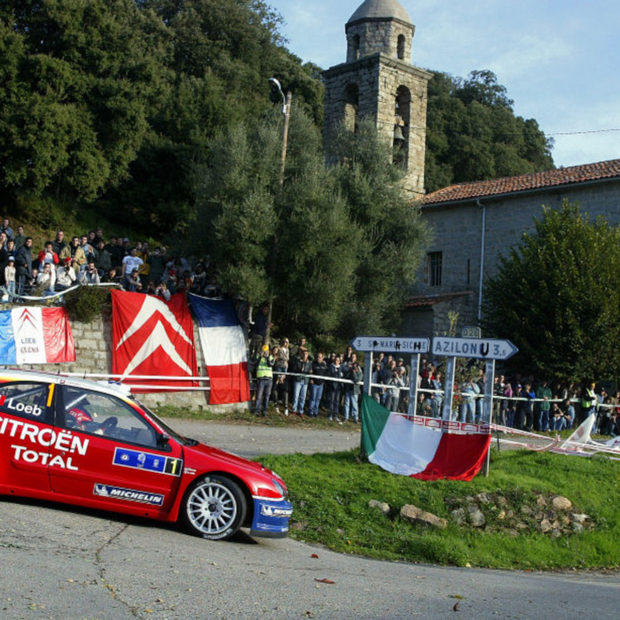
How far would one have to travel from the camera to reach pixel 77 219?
34906 millimetres

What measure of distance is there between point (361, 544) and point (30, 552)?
16.2 feet

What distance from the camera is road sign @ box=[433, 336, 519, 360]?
1189 cm

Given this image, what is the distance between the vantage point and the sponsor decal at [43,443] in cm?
845

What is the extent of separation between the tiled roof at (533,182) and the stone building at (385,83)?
5.73 ft

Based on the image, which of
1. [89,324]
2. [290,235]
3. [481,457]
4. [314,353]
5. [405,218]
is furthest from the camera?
[405,218]

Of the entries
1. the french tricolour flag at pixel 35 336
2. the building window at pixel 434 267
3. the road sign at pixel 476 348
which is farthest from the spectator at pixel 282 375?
the building window at pixel 434 267

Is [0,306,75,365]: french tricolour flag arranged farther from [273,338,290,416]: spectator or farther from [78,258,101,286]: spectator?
[273,338,290,416]: spectator

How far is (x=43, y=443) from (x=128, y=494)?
1095 millimetres

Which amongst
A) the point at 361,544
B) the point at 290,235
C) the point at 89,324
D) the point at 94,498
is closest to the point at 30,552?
the point at 94,498

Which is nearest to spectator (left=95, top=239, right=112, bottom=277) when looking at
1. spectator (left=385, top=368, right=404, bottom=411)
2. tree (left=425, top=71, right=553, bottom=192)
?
spectator (left=385, top=368, right=404, bottom=411)

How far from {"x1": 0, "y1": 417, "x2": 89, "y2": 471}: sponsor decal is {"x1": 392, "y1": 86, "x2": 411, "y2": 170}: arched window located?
98.9ft

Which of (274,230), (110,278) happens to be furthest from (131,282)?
(274,230)

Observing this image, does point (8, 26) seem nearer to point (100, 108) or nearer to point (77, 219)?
point (100, 108)

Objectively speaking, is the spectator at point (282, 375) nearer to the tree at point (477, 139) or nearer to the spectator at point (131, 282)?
the spectator at point (131, 282)
